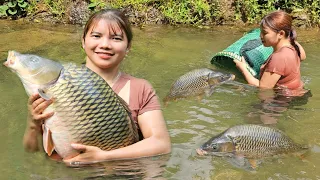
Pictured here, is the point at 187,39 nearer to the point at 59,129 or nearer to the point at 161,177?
the point at 161,177

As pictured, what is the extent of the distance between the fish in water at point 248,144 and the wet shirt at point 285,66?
158 cm

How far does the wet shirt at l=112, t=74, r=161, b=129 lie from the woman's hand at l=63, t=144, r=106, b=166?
0.35 metres

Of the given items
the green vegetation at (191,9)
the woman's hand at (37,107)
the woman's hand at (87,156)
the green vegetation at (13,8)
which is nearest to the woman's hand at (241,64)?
the woman's hand at (87,156)

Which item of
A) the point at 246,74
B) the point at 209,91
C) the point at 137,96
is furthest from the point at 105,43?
the point at 246,74

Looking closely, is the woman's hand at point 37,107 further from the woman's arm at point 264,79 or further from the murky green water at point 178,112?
the woman's arm at point 264,79

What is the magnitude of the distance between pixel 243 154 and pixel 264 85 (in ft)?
6.13

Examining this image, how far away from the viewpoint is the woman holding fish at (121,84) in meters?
2.88

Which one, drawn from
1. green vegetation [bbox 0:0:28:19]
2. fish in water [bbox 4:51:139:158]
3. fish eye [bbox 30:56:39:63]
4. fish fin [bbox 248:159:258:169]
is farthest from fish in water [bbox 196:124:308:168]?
green vegetation [bbox 0:0:28:19]

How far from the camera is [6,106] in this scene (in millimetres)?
5188

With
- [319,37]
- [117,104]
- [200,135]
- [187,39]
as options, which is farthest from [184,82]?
[319,37]

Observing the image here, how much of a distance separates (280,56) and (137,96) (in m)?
2.76

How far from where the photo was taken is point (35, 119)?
260 cm

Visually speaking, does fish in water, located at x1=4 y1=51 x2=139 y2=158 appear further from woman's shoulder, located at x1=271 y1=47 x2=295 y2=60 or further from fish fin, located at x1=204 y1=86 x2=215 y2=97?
woman's shoulder, located at x1=271 y1=47 x2=295 y2=60

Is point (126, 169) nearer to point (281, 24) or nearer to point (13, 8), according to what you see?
A: point (281, 24)
